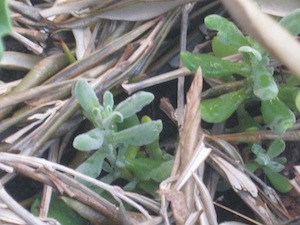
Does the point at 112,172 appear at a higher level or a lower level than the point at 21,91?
lower

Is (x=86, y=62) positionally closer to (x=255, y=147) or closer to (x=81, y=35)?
(x=81, y=35)

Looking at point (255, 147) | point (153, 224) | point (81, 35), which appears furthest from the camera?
point (81, 35)

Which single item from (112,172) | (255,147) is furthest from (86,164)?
(255,147)

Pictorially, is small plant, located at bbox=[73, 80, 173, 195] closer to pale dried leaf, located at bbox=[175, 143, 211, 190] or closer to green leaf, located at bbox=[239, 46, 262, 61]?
pale dried leaf, located at bbox=[175, 143, 211, 190]

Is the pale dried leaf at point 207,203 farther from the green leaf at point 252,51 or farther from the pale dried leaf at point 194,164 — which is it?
the green leaf at point 252,51

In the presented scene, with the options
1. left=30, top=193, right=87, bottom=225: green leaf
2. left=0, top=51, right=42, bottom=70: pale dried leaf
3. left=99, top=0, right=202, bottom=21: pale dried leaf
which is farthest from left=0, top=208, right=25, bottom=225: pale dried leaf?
left=99, top=0, right=202, bottom=21: pale dried leaf

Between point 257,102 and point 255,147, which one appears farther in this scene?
point 257,102
